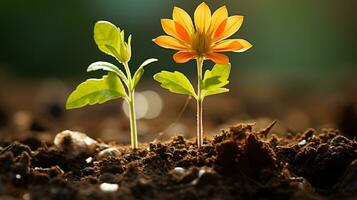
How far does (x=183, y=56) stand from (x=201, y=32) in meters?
0.11

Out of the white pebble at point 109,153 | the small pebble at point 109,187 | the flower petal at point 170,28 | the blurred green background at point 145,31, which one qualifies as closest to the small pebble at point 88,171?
the white pebble at point 109,153

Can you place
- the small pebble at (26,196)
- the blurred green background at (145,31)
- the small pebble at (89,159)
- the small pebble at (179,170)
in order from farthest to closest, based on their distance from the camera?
the blurred green background at (145,31), the small pebble at (89,159), the small pebble at (179,170), the small pebble at (26,196)

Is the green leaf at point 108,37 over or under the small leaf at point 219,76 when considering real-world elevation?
over

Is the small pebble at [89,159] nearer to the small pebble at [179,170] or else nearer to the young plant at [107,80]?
the young plant at [107,80]

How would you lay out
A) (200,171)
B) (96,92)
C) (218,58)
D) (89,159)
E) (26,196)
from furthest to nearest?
(89,159)
(96,92)
(218,58)
(200,171)
(26,196)

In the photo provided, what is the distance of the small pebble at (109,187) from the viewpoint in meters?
1.57

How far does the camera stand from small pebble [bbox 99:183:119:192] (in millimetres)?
1569

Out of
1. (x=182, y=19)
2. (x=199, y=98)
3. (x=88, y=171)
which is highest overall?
(x=182, y=19)

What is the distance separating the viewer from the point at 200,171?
5.37 feet

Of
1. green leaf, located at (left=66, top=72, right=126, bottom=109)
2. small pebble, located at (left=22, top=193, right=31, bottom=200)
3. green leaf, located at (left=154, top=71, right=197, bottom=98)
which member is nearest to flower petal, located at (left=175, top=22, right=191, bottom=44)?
green leaf, located at (left=154, top=71, right=197, bottom=98)

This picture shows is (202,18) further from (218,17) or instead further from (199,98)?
(199,98)

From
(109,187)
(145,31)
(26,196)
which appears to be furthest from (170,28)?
(145,31)

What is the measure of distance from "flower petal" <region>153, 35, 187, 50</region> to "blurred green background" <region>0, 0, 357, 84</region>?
20.5ft

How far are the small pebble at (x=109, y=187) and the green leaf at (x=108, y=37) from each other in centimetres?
53
